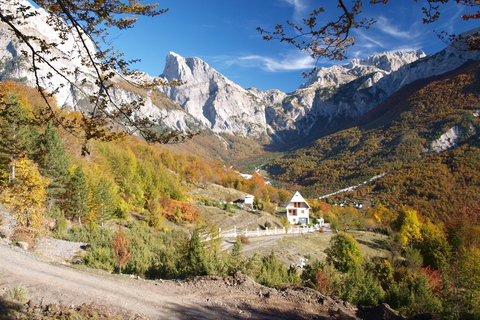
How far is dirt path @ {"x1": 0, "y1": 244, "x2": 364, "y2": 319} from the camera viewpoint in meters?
6.80

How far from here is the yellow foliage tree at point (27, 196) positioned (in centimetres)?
1330

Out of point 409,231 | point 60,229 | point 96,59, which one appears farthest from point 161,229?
point 409,231

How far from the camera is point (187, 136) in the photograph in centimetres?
512

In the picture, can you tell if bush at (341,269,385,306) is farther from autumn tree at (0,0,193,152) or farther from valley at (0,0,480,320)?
autumn tree at (0,0,193,152)

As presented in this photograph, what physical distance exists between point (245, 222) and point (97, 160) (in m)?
23.4

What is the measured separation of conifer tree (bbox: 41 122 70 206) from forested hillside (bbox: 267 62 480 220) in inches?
4188

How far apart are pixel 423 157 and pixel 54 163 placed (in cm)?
17099

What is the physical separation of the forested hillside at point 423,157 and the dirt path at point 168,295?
341ft

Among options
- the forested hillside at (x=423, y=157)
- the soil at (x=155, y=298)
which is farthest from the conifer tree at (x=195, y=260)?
the forested hillside at (x=423, y=157)

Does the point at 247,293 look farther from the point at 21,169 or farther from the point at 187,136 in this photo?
the point at 21,169

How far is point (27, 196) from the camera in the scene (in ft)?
44.4

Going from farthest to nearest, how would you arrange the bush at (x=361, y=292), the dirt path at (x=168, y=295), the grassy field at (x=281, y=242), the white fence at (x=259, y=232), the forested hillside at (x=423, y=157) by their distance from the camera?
1. the forested hillside at (x=423, y=157)
2. the white fence at (x=259, y=232)
3. the grassy field at (x=281, y=242)
4. the bush at (x=361, y=292)
5. the dirt path at (x=168, y=295)

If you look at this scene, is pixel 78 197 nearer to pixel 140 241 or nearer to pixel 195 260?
pixel 140 241

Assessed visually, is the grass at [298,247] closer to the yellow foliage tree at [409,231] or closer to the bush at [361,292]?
the yellow foliage tree at [409,231]
